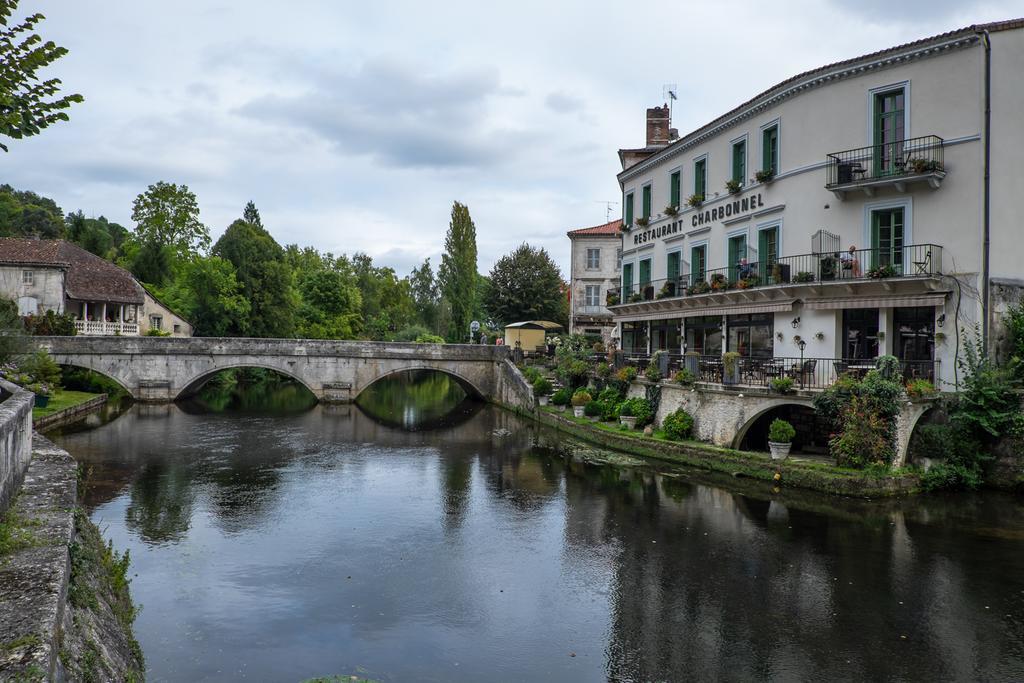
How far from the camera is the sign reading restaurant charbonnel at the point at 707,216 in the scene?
26.8 meters

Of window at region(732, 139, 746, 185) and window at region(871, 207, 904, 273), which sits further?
window at region(732, 139, 746, 185)

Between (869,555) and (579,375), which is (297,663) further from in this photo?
(579,375)

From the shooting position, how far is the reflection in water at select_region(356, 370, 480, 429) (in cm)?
3797

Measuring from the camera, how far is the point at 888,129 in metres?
22.3

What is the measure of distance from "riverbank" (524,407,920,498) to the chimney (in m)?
18.2

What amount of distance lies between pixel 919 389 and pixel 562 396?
17.3 m

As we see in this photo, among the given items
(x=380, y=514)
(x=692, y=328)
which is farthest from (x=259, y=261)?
(x=380, y=514)

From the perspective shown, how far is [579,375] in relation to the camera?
34.8 m

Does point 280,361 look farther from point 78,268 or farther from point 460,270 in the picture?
point 460,270

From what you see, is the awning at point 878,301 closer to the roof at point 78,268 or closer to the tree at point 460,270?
the tree at point 460,270

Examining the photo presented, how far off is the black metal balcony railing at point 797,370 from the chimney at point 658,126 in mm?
17037

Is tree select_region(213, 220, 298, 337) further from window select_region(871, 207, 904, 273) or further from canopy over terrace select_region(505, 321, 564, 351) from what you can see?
window select_region(871, 207, 904, 273)

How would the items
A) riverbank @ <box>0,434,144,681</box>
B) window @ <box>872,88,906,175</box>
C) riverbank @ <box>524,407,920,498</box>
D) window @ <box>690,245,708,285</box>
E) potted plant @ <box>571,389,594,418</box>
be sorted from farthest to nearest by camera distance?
1. potted plant @ <box>571,389,594,418</box>
2. window @ <box>690,245,708,285</box>
3. window @ <box>872,88,906,175</box>
4. riverbank @ <box>524,407,920,498</box>
5. riverbank @ <box>0,434,144,681</box>

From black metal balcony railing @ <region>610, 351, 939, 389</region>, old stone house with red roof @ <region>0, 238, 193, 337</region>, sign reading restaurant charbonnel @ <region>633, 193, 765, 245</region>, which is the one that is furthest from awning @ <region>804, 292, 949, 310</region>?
old stone house with red roof @ <region>0, 238, 193, 337</region>
